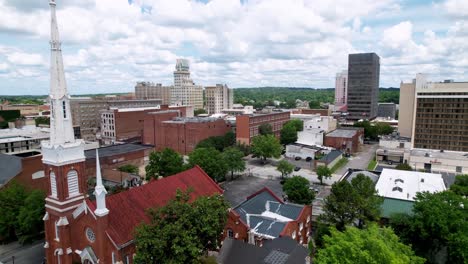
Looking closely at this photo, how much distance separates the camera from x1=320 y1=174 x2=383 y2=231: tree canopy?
1056 inches

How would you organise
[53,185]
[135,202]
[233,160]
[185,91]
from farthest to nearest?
[185,91], [233,160], [135,202], [53,185]

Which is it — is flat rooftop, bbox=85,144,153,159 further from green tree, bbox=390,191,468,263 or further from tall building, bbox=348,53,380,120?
tall building, bbox=348,53,380,120

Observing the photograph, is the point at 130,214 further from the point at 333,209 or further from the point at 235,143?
the point at 235,143

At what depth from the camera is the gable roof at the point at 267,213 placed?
28.4 metres

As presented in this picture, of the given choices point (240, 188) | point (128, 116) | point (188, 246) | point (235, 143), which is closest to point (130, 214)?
point (188, 246)

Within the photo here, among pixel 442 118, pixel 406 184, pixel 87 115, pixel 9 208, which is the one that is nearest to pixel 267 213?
pixel 406 184

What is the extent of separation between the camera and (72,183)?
948 inches

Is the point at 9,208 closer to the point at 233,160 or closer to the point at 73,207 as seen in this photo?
the point at 73,207

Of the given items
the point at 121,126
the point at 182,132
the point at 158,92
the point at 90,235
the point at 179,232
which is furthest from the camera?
the point at 158,92

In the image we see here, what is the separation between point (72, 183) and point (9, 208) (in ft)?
46.5

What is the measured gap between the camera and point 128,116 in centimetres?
10206

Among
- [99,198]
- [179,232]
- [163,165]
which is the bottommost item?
[163,165]

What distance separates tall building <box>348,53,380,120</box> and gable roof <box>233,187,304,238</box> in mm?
118892

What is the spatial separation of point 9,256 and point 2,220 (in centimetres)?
393
